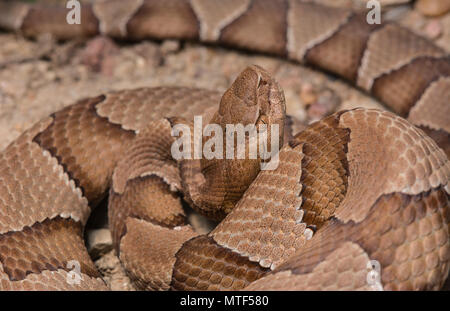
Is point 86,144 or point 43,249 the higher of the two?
point 86,144

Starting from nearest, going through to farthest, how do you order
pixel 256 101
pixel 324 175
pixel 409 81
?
1. pixel 324 175
2. pixel 256 101
3. pixel 409 81

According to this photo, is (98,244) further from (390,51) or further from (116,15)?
→ (390,51)

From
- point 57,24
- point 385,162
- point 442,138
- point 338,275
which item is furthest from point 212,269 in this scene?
point 57,24

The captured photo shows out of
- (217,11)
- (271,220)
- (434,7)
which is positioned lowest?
(271,220)

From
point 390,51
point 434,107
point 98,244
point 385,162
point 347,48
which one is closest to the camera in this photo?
point 385,162

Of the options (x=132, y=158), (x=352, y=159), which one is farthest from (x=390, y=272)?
(x=132, y=158)

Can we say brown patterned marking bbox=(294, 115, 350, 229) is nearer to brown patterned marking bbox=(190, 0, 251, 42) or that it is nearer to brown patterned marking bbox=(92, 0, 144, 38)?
brown patterned marking bbox=(190, 0, 251, 42)

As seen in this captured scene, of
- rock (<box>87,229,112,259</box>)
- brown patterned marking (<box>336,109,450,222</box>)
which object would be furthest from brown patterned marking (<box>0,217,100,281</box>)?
brown patterned marking (<box>336,109,450,222</box>)

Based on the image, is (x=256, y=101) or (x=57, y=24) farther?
(x=57, y=24)
